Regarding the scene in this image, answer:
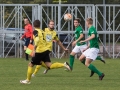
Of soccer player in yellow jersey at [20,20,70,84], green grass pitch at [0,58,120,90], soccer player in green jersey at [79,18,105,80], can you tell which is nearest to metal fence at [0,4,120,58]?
green grass pitch at [0,58,120,90]

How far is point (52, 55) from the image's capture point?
30719 mm

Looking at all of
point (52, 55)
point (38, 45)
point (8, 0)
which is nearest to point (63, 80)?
point (38, 45)

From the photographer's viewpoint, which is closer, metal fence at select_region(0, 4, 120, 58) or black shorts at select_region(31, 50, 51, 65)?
black shorts at select_region(31, 50, 51, 65)

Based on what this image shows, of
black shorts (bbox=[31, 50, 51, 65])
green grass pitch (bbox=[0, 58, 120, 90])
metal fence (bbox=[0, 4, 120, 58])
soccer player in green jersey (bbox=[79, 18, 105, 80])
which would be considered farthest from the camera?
metal fence (bbox=[0, 4, 120, 58])

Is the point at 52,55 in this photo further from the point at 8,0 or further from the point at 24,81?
the point at 24,81

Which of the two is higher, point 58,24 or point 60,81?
point 58,24

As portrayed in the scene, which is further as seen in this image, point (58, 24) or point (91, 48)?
point (58, 24)

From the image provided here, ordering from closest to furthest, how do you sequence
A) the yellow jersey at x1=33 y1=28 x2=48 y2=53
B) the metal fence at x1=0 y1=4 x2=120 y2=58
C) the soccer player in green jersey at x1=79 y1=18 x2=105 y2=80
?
1. the yellow jersey at x1=33 y1=28 x2=48 y2=53
2. the soccer player in green jersey at x1=79 y1=18 x2=105 y2=80
3. the metal fence at x1=0 y1=4 x2=120 y2=58

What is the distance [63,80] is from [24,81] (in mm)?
1665

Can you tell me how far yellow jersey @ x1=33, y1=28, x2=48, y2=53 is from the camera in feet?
49.0

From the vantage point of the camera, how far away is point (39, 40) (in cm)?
1531

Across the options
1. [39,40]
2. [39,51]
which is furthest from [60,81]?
[39,40]

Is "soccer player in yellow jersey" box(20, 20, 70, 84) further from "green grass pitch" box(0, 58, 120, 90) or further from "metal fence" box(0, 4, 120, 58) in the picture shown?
"metal fence" box(0, 4, 120, 58)

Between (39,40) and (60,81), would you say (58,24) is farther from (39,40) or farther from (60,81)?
(39,40)
